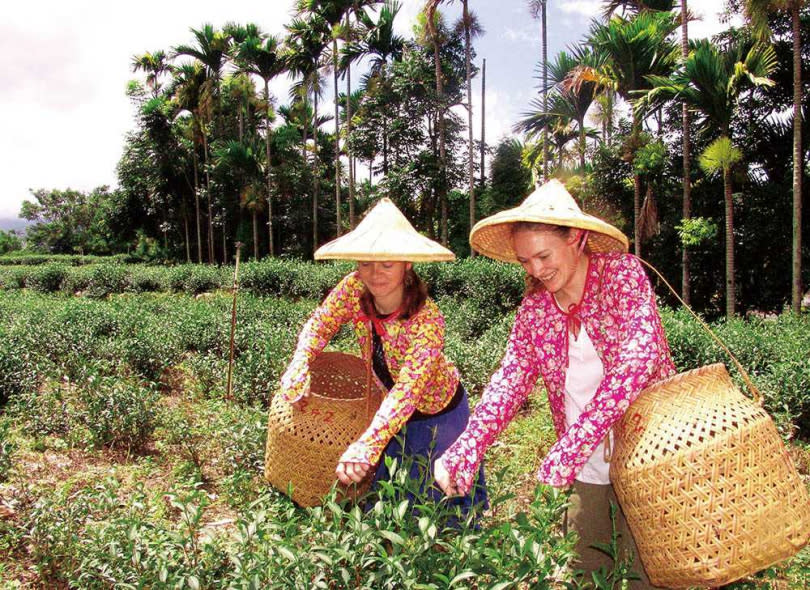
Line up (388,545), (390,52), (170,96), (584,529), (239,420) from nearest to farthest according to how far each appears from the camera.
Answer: (388,545)
(584,529)
(239,420)
(390,52)
(170,96)

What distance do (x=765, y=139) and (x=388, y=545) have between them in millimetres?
13146

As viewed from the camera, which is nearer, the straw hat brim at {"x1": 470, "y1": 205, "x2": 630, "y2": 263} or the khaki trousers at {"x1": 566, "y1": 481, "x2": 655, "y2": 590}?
the straw hat brim at {"x1": 470, "y1": 205, "x2": 630, "y2": 263}

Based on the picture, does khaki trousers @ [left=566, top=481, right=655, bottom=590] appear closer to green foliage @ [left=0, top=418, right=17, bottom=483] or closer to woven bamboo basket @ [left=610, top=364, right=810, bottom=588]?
woven bamboo basket @ [left=610, top=364, right=810, bottom=588]

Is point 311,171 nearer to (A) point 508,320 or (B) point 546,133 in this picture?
(B) point 546,133

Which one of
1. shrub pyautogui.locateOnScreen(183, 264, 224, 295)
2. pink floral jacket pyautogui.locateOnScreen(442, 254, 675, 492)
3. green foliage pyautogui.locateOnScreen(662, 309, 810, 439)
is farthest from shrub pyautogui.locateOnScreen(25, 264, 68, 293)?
pink floral jacket pyautogui.locateOnScreen(442, 254, 675, 492)

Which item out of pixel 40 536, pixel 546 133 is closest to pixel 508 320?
pixel 40 536

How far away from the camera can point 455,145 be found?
19719mm

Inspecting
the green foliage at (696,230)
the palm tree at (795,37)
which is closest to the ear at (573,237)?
the palm tree at (795,37)

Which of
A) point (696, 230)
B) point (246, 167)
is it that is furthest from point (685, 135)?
point (246, 167)

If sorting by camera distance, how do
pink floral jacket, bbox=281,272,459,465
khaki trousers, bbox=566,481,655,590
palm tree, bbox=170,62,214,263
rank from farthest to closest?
palm tree, bbox=170,62,214,263
khaki trousers, bbox=566,481,655,590
pink floral jacket, bbox=281,272,459,465

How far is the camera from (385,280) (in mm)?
1937

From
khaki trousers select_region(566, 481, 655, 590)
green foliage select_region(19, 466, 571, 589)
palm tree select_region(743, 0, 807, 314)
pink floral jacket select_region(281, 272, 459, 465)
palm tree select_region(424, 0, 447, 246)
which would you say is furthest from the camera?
palm tree select_region(424, 0, 447, 246)

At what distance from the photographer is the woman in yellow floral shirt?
1.75m

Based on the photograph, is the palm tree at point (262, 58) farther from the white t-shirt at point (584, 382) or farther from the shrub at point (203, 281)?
the white t-shirt at point (584, 382)
